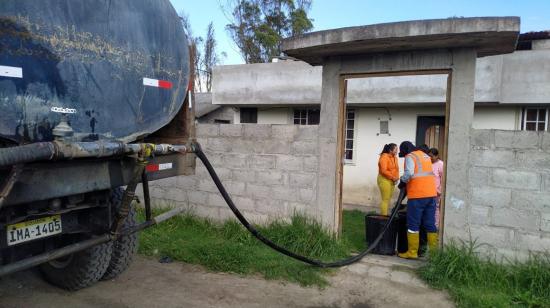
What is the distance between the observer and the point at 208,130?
6.25 metres

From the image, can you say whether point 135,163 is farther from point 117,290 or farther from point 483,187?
point 483,187

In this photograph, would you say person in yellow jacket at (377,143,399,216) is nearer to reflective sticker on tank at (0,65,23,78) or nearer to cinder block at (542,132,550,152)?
cinder block at (542,132,550,152)

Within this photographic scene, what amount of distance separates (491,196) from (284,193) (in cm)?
246

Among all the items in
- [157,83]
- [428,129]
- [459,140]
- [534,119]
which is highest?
[534,119]

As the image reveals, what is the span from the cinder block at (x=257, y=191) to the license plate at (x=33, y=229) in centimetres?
289

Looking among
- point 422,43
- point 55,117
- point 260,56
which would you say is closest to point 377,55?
point 422,43

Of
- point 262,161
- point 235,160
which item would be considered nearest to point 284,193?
point 262,161

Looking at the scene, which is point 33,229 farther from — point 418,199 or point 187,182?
point 418,199

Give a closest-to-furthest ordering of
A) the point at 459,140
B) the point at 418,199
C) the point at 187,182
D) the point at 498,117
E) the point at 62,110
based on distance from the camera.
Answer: the point at 62,110 → the point at 459,140 → the point at 418,199 → the point at 187,182 → the point at 498,117

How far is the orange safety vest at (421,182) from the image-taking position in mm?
5574

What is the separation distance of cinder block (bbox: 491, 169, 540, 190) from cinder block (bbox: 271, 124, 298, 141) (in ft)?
7.92

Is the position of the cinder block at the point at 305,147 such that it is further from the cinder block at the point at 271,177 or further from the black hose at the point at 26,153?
the black hose at the point at 26,153

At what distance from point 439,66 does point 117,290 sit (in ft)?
13.8

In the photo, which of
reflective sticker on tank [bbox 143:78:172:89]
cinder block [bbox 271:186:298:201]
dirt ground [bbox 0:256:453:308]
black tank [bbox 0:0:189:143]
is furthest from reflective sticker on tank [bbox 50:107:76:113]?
cinder block [bbox 271:186:298:201]
